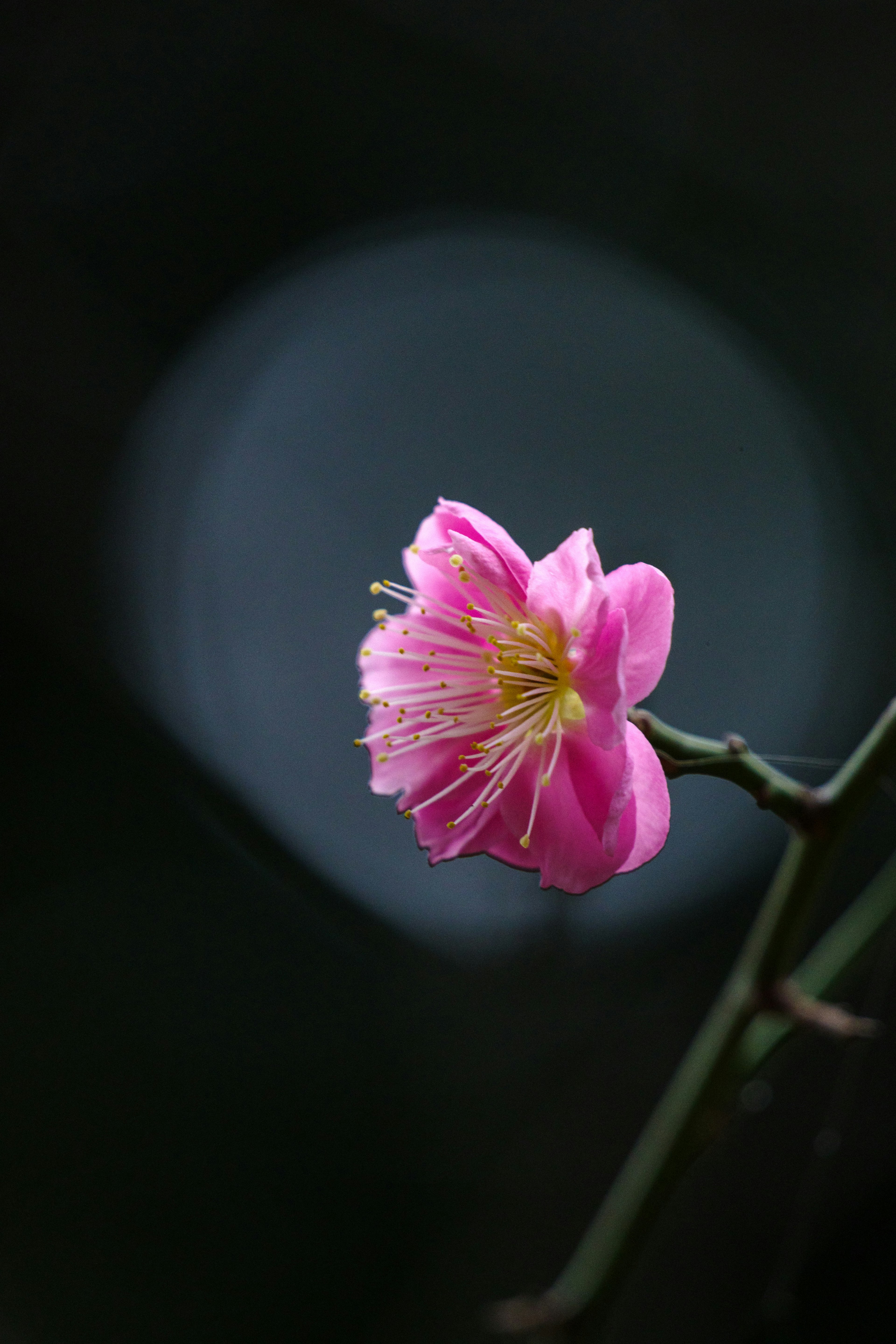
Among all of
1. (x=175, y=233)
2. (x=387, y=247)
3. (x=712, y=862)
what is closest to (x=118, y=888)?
(x=712, y=862)

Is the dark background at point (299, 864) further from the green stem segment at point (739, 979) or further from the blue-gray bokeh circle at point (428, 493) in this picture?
the green stem segment at point (739, 979)

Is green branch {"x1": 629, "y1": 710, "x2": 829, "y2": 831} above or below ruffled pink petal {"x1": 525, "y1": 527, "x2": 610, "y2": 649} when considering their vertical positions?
below

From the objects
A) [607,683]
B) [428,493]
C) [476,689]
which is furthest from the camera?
[428,493]

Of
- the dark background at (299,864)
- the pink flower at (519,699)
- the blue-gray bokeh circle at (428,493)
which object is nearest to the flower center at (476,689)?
the pink flower at (519,699)

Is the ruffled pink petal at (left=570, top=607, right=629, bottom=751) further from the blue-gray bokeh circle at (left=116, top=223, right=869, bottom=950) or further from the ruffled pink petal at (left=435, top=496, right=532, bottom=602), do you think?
the blue-gray bokeh circle at (left=116, top=223, right=869, bottom=950)

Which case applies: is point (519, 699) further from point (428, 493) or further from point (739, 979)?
point (428, 493)

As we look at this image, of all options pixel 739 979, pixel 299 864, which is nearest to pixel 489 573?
pixel 739 979

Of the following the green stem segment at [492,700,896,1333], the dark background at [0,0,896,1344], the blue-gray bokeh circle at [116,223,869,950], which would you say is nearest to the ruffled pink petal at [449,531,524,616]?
the green stem segment at [492,700,896,1333]
